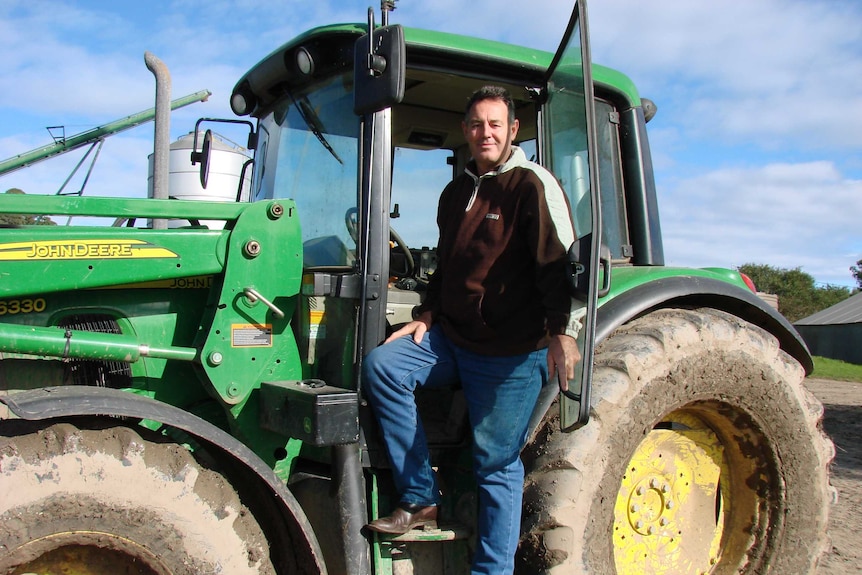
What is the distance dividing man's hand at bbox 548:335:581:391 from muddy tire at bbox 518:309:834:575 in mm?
419

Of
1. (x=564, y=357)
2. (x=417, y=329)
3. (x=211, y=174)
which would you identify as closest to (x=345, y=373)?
(x=417, y=329)

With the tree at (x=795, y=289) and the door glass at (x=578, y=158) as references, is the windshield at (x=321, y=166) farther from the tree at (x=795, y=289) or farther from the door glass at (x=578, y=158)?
the tree at (x=795, y=289)

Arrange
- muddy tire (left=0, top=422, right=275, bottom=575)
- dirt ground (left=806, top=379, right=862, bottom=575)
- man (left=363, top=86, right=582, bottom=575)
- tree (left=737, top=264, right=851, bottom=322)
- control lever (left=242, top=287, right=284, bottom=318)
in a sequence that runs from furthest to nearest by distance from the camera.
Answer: tree (left=737, top=264, right=851, bottom=322) < dirt ground (left=806, top=379, right=862, bottom=575) < control lever (left=242, top=287, right=284, bottom=318) < man (left=363, top=86, right=582, bottom=575) < muddy tire (left=0, top=422, right=275, bottom=575)

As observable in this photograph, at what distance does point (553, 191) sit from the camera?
2787mm

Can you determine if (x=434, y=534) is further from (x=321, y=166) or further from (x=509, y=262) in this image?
(x=321, y=166)

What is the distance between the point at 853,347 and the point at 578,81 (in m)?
25.1

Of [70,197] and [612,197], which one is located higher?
[612,197]

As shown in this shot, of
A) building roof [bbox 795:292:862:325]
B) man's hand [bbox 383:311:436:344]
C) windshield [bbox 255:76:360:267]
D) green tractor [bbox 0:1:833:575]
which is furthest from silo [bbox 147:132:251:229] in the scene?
building roof [bbox 795:292:862:325]

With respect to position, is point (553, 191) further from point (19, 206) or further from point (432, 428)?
point (19, 206)

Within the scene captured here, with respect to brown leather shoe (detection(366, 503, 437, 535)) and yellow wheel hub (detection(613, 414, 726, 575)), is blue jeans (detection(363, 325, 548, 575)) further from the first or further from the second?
yellow wheel hub (detection(613, 414, 726, 575))

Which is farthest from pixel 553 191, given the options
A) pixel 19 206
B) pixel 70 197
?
pixel 19 206

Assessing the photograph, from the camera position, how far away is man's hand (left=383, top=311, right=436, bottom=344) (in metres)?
2.87

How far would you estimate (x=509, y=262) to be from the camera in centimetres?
281

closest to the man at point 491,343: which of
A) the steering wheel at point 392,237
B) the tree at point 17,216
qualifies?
the steering wheel at point 392,237
